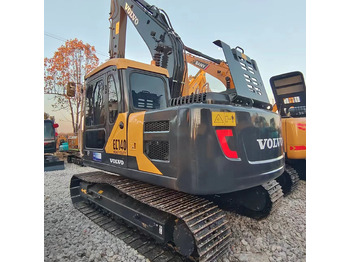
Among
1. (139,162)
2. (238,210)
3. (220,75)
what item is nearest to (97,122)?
(139,162)

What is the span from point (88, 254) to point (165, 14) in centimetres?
A: 377

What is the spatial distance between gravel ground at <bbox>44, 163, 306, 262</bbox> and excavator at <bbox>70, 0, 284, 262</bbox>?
171 millimetres

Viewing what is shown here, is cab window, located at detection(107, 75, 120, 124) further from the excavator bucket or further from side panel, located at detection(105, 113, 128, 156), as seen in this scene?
the excavator bucket

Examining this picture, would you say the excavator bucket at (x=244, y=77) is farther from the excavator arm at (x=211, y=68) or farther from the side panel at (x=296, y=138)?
the excavator arm at (x=211, y=68)

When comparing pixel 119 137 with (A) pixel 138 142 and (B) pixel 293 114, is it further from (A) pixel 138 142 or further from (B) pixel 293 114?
(B) pixel 293 114

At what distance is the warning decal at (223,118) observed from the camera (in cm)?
198

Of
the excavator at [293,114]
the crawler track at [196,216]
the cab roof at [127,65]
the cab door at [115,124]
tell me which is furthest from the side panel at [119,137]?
the excavator at [293,114]

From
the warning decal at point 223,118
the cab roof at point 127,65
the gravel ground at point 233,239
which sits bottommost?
the gravel ground at point 233,239

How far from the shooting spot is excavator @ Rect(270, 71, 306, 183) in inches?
165

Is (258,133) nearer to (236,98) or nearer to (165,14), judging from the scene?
(236,98)

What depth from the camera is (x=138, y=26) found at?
4.16 meters

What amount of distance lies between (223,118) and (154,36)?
252 centimetres

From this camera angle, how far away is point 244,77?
9.07 feet

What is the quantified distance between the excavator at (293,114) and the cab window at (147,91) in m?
2.54
